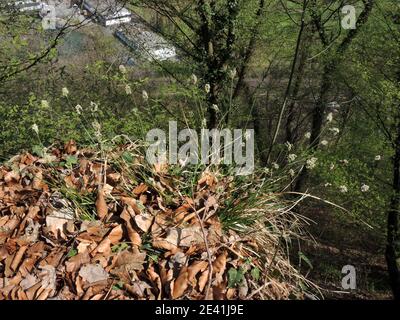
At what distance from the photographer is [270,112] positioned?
1584 centimetres

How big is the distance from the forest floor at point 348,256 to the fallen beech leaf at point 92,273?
10.00 m

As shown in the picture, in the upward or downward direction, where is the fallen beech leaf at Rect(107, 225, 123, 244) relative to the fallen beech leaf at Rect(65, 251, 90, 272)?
upward

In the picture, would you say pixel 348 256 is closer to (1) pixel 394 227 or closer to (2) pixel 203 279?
(1) pixel 394 227

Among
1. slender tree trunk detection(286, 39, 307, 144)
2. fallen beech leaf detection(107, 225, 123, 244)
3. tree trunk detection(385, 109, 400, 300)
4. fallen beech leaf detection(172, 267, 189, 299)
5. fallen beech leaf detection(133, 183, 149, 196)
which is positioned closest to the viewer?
fallen beech leaf detection(172, 267, 189, 299)

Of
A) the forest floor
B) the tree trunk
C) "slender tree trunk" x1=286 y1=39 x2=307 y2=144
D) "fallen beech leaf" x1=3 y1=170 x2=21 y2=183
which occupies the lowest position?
the forest floor

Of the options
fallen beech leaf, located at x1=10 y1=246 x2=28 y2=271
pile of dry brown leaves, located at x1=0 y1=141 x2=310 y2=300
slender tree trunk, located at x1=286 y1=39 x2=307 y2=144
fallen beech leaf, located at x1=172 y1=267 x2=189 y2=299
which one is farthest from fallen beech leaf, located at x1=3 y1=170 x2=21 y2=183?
slender tree trunk, located at x1=286 y1=39 x2=307 y2=144

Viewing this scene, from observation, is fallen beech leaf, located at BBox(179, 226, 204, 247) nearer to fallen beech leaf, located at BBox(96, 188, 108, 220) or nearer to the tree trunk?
fallen beech leaf, located at BBox(96, 188, 108, 220)

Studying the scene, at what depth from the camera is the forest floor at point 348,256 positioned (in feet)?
42.5

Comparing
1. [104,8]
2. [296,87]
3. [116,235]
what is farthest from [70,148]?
[296,87]

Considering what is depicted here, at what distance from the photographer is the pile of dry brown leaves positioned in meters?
2.38

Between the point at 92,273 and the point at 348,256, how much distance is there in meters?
14.8

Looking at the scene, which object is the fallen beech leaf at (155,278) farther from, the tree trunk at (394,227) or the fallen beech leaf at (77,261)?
the tree trunk at (394,227)

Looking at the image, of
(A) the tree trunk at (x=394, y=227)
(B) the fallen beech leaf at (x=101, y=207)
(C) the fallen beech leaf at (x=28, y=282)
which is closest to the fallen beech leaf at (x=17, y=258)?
(C) the fallen beech leaf at (x=28, y=282)
